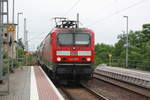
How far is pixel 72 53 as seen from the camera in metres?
18.5

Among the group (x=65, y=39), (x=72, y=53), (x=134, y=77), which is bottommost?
(x=134, y=77)

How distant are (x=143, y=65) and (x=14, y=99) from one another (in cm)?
2215

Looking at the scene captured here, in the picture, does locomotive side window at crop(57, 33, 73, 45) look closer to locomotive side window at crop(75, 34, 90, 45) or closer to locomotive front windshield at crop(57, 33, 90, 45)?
locomotive front windshield at crop(57, 33, 90, 45)

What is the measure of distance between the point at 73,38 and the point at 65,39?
1.39ft

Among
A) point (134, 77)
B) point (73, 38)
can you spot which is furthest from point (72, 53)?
point (134, 77)

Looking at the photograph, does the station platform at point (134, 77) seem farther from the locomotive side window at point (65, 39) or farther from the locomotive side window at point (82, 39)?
the locomotive side window at point (65, 39)

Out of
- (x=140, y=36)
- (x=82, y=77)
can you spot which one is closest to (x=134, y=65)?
(x=82, y=77)

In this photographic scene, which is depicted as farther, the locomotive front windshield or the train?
the locomotive front windshield

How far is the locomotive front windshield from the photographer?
1872 cm

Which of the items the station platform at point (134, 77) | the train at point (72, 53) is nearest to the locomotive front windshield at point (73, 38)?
the train at point (72, 53)

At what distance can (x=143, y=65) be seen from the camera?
32188 mm

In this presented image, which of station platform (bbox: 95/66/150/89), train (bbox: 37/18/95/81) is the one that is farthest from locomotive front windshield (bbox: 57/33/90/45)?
station platform (bbox: 95/66/150/89)

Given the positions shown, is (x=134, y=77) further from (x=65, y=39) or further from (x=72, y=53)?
(x=65, y=39)

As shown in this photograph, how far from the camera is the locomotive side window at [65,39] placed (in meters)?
18.7
